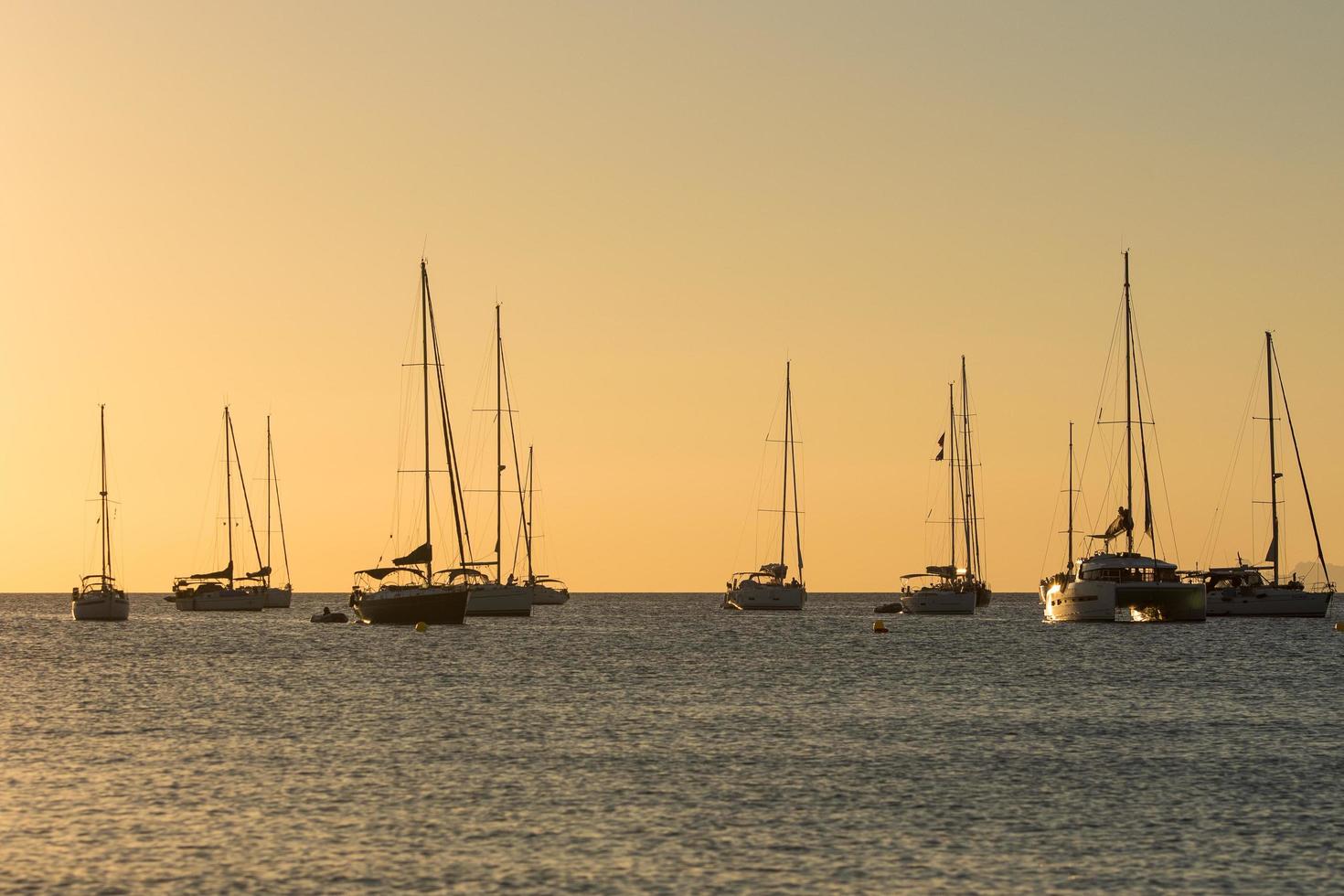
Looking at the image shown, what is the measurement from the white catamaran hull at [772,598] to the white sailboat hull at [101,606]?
64.0 metres

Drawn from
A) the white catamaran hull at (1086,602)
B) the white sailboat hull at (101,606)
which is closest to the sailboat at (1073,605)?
the white catamaran hull at (1086,602)

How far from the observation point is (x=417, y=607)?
398 feet

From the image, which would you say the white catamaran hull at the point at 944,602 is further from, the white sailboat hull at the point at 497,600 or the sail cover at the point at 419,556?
the sail cover at the point at 419,556

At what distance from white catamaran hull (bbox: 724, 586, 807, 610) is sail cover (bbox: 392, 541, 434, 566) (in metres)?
75.6

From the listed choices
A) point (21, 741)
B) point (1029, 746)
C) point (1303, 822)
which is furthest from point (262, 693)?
point (1303, 822)

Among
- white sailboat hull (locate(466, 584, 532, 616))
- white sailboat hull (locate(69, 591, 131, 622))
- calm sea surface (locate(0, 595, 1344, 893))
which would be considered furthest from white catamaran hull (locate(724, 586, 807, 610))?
calm sea surface (locate(0, 595, 1344, 893))

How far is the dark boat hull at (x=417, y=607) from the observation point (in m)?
120

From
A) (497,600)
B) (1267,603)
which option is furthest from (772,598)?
(1267,603)

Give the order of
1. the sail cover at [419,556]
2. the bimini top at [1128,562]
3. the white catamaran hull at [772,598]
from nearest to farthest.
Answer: the sail cover at [419,556] → the bimini top at [1128,562] → the white catamaran hull at [772,598]

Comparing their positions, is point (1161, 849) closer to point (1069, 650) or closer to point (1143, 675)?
point (1143, 675)

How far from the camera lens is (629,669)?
303ft

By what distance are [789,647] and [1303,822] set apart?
258ft

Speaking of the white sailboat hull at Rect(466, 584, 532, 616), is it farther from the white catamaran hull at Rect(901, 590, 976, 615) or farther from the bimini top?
the bimini top

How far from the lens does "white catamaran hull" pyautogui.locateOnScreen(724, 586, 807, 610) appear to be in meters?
189
